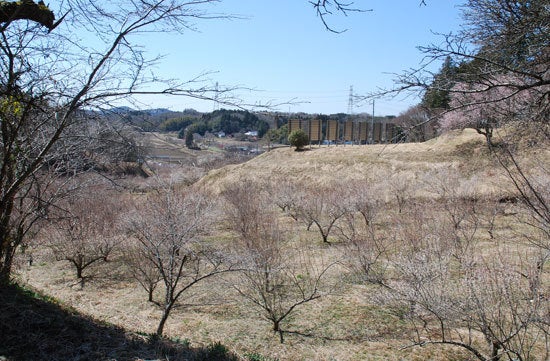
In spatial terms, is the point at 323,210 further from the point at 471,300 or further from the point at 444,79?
the point at 444,79

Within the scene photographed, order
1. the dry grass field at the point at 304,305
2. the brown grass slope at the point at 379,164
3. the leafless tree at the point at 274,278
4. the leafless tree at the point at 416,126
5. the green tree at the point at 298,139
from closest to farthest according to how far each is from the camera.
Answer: the leafless tree at the point at 416,126 → the dry grass field at the point at 304,305 → the leafless tree at the point at 274,278 → the brown grass slope at the point at 379,164 → the green tree at the point at 298,139

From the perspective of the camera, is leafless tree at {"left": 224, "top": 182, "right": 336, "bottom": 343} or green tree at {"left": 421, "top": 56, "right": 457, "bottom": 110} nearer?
green tree at {"left": 421, "top": 56, "right": 457, "bottom": 110}

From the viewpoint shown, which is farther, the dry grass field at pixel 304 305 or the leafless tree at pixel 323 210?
the leafless tree at pixel 323 210

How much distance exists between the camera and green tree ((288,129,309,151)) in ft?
125

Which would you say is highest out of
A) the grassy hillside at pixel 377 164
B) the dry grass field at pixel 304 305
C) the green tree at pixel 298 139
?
the green tree at pixel 298 139

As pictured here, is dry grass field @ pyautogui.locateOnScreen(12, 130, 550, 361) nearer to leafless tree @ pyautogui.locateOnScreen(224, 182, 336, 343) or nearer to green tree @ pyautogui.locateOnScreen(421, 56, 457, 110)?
leafless tree @ pyautogui.locateOnScreen(224, 182, 336, 343)

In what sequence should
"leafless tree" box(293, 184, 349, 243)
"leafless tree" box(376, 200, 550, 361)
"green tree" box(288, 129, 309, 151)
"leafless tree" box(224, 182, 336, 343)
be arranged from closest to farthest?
"leafless tree" box(376, 200, 550, 361)
"leafless tree" box(224, 182, 336, 343)
"leafless tree" box(293, 184, 349, 243)
"green tree" box(288, 129, 309, 151)

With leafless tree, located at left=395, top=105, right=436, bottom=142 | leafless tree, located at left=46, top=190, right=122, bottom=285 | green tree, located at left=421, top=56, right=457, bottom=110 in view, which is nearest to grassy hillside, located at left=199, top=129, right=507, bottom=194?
leafless tree, located at left=46, top=190, right=122, bottom=285

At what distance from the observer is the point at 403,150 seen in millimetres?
29953

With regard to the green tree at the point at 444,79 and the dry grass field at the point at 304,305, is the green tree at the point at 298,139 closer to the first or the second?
the dry grass field at the point at 304,305

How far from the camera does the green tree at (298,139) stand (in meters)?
38.1

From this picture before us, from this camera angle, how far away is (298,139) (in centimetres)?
3819

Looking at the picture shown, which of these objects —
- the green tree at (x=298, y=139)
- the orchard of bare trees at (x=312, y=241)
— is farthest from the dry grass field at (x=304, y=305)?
the green tree at (x=298, y=139)

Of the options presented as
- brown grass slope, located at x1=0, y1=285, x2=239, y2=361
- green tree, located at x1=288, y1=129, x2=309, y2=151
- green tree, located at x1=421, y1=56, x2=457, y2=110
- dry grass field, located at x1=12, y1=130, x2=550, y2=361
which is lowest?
dry grass field, located at x1=12, y1=130, x2=550, y2=361
